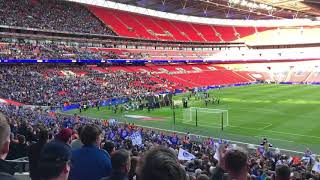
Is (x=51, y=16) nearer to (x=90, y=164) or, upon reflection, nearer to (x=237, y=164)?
(x=90, y=164)

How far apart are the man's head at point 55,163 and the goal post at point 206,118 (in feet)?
91.2

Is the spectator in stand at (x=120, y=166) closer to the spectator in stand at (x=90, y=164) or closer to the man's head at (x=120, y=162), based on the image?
the man's head at (x=120, y=162)

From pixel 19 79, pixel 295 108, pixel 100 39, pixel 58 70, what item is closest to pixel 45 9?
pixel 100 39

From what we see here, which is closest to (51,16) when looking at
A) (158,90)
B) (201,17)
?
(158,90)

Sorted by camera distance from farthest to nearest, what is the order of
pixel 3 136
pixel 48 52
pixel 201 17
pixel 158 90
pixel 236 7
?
1. pixel 201 17
2. pixel 236 7
3. pixel 48 52
4. pixel 158 90
5. pixel 3 136

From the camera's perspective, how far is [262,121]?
3247cm

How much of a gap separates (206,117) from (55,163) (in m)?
32.2

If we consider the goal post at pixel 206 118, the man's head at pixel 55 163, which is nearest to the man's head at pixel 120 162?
the man's head at pixel 55 163

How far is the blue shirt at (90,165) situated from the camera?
4.85 metres

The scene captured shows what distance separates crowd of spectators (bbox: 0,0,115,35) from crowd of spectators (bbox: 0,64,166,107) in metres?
9.09

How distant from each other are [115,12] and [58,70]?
32496mm

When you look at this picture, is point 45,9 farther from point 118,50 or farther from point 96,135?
point 96,135

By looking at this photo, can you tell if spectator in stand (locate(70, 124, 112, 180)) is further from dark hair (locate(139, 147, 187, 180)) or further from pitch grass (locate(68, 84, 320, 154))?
pitch grass (locate(68, 84, 320, 154))

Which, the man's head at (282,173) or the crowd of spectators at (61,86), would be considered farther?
the crowd of spectators at (61,86)
